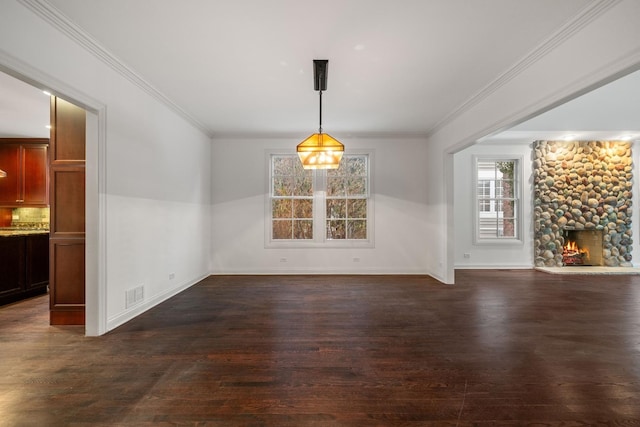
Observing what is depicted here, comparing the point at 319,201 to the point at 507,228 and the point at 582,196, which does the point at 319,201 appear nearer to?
the point at 507,228

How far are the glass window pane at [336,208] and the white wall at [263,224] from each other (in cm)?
66

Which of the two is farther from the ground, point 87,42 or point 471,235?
point 87,42

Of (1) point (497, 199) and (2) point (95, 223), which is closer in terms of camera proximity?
(2) point (95, 223)

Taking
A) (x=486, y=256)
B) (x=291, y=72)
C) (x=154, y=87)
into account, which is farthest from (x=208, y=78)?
(x=486, y=256)

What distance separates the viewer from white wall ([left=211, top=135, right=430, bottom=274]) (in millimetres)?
5812

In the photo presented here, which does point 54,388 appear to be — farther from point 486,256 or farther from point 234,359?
point 486,256

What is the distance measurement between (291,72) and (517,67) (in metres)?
2.41

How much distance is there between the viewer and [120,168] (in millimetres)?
3137

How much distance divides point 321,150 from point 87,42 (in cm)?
236

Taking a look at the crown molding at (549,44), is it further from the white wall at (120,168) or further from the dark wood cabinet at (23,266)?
the dark wood cabinet at (23,266)

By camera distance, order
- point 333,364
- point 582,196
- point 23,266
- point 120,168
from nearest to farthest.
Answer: point 333,364
point 120,168
point 23,266
point 582,196

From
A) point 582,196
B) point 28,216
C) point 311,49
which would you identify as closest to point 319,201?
point 311,49

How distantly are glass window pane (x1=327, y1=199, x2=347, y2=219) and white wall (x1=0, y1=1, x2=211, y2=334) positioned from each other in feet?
8.77

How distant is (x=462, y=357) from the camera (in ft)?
8.15
